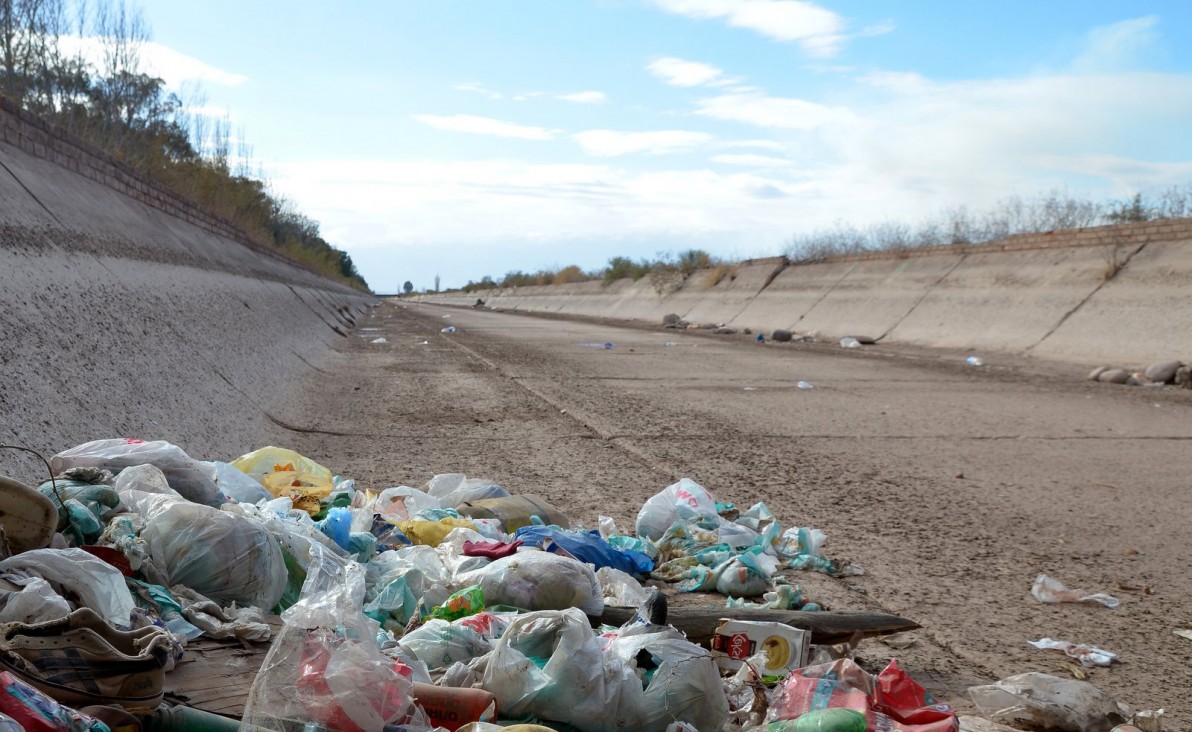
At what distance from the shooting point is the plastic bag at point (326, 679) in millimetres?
2047

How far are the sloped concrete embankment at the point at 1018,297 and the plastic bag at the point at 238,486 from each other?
487 inches

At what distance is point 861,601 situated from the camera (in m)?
3.59

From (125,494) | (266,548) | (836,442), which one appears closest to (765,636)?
(266,548)

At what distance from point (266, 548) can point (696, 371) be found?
386 inches

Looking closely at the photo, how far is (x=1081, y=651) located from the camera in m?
3.12

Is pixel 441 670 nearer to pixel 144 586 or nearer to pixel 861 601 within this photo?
pixel 144 586

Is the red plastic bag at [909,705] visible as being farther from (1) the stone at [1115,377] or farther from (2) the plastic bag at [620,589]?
(1) the stone at [1115,377]

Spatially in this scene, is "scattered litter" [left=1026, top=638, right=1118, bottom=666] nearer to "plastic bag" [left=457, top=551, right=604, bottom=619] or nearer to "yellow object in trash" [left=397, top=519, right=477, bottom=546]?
"plastic bag" [left=457, top=551, right=604, bottom=619]

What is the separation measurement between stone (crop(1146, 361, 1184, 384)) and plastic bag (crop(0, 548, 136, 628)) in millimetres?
12007

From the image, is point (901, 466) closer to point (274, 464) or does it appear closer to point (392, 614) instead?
point (274, 464)

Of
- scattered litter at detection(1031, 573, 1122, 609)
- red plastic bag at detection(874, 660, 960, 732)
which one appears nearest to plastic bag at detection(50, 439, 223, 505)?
red plastic bag at detection(874, 660, 960, 732)

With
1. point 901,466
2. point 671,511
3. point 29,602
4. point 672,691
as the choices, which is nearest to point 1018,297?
point 901,466

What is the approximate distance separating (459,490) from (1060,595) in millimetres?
2584

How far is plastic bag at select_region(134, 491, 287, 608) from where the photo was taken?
2.88m
